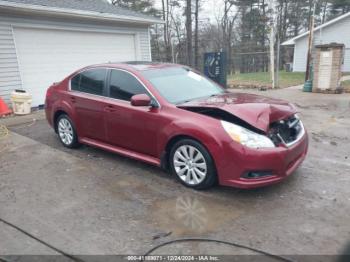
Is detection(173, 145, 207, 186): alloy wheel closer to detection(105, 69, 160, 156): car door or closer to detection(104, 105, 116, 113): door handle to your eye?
detection(105, 69, 160, 156): car door

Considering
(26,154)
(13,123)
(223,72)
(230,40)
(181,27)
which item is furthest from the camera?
(230,40)

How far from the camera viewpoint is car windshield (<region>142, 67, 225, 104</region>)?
430 cm

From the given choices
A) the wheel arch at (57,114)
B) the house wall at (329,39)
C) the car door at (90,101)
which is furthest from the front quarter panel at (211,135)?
the house wall at (329,39)

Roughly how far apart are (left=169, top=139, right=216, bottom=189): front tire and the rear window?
1693 millimetres

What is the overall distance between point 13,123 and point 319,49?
1016 cm

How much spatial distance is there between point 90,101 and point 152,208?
218 cm

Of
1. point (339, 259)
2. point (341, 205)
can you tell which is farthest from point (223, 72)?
point (339, 259)

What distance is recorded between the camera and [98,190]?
4.04 m

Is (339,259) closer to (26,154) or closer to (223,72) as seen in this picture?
(26,154)

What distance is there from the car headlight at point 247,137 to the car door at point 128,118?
3.34 ft

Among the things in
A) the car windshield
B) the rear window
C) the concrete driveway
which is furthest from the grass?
the rear window

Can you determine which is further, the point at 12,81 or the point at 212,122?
the point at 12,81

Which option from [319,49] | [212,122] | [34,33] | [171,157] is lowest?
[171,157]

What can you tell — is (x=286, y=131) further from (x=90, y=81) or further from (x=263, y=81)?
(x=263, y=81)
